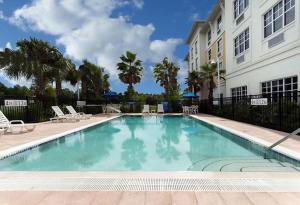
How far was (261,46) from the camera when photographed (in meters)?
15.9

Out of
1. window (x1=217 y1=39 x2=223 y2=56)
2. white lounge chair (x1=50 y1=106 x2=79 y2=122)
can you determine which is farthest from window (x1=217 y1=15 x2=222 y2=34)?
white lounge chair (x1=50 y1=106 x2=79 y2=122)

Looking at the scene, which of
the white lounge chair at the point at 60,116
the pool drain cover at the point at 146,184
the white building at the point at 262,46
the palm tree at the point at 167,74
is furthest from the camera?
the palm tree at the point at 167,74

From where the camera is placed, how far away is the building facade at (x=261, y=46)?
12.7m

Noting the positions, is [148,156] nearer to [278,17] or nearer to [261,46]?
[278,17]

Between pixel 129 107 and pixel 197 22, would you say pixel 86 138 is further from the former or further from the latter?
pixel 197 22

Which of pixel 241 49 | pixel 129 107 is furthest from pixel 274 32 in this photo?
pixel 129 107

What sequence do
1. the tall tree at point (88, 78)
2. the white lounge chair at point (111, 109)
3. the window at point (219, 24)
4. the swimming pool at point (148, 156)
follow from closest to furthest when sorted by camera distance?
the swimming pool at point (148, 156)
the window at point (219, 24)
the white lounge chair at point (111, 109)
the tall tree at point (88, 78)

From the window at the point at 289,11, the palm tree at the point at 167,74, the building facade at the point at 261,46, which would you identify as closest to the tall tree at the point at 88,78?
the palm tree at the point at 167,74

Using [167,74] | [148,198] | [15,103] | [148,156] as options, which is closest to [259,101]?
[148,156]

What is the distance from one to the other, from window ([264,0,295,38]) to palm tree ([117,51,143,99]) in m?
19.6

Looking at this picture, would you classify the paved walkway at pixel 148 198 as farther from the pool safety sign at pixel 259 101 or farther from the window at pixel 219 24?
the window at pixel 219 24

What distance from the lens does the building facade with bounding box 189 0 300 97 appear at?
12.7 m

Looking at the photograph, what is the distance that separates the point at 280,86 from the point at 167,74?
1062 inches

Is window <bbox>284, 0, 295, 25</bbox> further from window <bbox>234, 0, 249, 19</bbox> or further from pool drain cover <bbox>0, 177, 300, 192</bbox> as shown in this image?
pool drain cover <bbox>0, 177, 300, 192</bbox>
